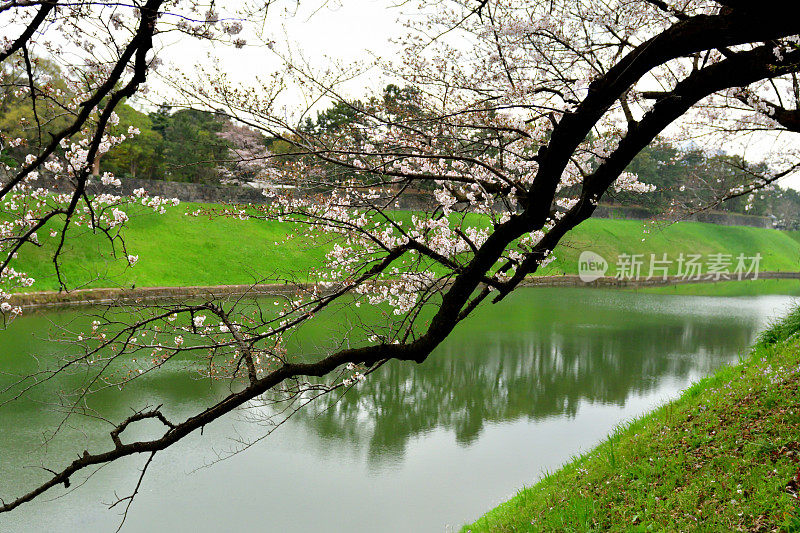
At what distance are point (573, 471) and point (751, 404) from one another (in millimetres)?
1386

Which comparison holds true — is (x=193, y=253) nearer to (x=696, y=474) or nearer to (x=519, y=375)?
(x=519, y=375)

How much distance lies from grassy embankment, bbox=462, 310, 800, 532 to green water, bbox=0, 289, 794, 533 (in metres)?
1.12

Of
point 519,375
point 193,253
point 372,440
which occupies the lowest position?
point 372,440

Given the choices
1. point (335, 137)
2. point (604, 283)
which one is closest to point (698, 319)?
point (604, 283)

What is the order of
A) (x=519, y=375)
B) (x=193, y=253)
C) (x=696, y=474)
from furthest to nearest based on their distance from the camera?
(x=193, y=253), (x=519, y=375), (x=696, y=474)

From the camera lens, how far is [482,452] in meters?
5.80

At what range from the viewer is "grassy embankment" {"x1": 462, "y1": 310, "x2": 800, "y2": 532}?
2562 mm

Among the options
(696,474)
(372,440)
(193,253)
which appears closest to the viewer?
(696,474)

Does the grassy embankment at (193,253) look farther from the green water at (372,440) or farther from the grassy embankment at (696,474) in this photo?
the grassy embankment at (696,474)

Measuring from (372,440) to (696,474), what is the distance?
382 cm

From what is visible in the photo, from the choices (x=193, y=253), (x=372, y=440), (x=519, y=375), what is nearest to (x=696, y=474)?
(x=372, y=440)

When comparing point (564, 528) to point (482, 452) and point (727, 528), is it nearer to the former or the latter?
point (727, 528)

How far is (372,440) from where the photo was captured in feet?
20.0

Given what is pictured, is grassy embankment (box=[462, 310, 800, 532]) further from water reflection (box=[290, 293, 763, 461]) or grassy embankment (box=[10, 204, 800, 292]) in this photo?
grassy embankment (box=[10, 204, 800, 292])
